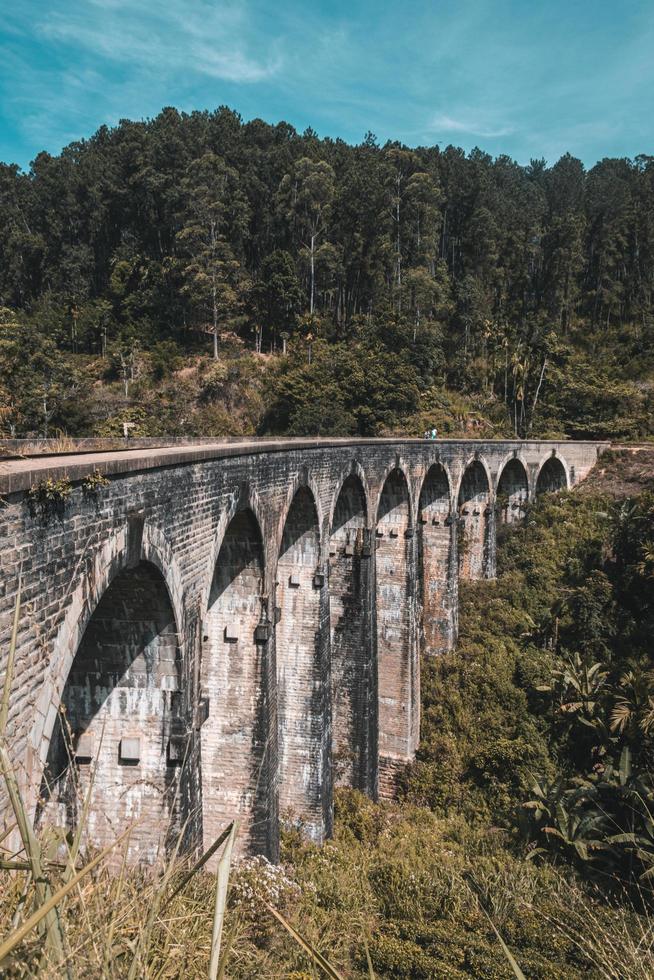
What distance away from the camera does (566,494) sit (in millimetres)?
37875

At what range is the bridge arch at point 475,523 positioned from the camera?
Result: 3069 cm

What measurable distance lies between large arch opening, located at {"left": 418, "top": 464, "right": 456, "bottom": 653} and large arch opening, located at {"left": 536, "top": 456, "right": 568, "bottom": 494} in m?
15.5

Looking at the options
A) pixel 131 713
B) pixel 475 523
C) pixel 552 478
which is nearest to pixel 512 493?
pixel 552 478

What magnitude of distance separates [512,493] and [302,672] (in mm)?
24817

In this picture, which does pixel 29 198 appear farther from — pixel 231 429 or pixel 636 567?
pixel 636 567

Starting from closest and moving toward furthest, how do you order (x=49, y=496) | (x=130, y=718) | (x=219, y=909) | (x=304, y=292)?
(x=219, y=909) < (x=49, y=496) < (x=130, y=718) < (x=304, y=292)

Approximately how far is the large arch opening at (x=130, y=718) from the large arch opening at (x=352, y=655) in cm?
944

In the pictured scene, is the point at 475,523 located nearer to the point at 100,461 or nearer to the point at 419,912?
the point at 419,912

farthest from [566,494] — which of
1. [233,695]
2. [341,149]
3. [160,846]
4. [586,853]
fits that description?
[341,149]

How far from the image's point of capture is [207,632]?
39.2 feet

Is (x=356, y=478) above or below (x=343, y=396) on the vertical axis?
below

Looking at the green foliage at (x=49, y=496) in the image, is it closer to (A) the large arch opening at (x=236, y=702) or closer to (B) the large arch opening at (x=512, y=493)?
(A) the large arch opening at (x=236, y=702)

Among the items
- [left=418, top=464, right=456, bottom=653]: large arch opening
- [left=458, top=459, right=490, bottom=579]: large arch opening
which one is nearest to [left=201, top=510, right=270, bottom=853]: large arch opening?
[left=418, top=464, right=456, bottom=653]: large arch opening

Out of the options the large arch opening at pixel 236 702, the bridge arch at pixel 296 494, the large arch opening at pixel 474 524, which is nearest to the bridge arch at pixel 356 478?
the bridge arch at pixel 296 494
